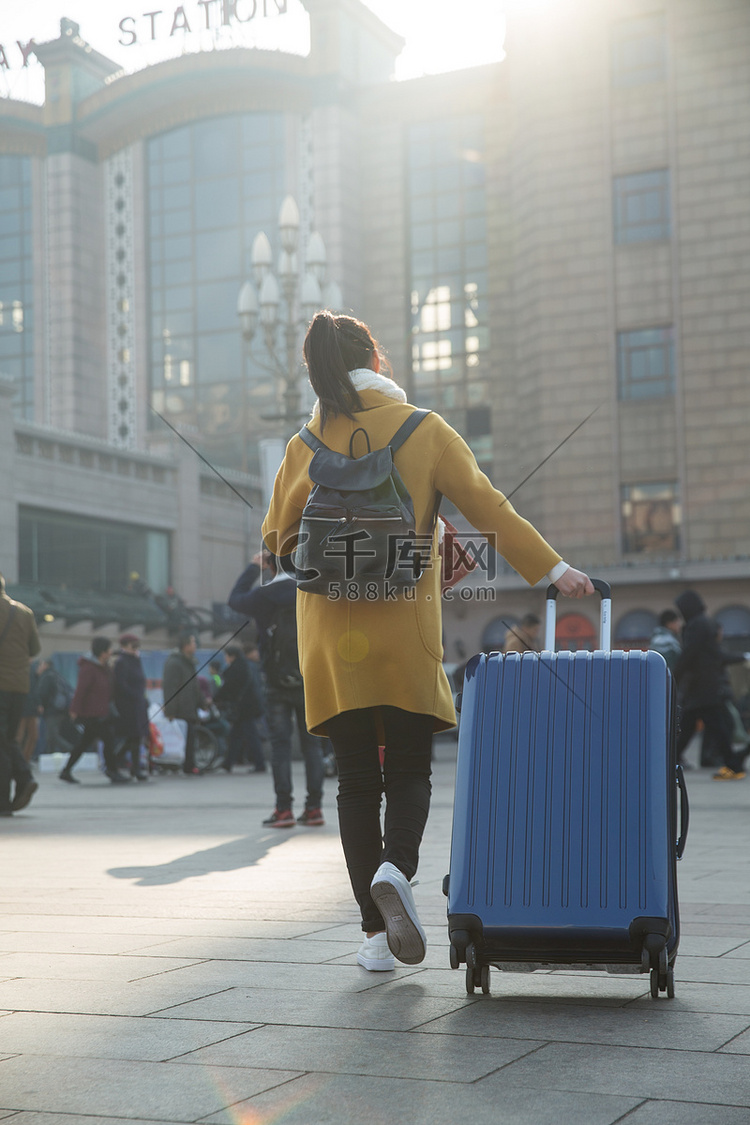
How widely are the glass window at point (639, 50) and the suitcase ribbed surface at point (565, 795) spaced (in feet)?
132

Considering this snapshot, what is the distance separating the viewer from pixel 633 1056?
264 cm

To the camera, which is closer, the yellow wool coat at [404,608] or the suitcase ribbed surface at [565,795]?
the suitcase ribbed surface at [565,795]

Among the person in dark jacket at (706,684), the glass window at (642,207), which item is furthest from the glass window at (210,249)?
the person in dark jacket at (706,684)

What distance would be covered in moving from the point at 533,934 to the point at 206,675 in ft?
54.9

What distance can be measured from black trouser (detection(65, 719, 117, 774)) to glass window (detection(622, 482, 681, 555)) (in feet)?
88.3

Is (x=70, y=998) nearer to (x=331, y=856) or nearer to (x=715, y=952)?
(x=715, y=952)

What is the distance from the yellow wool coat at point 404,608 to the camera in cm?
364

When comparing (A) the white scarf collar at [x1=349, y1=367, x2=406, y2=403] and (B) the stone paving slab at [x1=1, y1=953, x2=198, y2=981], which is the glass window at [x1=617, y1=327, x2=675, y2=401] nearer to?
(A) the white scarf collar at [x1=349, y1=367, x2=406, y2=403]

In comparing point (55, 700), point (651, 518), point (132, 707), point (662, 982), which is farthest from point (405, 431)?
point (651, 518)

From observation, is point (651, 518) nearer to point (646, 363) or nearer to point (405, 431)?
point (646, 363)

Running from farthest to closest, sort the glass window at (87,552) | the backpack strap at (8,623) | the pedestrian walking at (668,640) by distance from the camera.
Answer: the glass window at (87,552) → the pedestrian walking at (668,640) → the backpack strap at (8,623)

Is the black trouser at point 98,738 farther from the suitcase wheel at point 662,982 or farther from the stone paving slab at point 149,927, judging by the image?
the suitcase wheel at point 662,982

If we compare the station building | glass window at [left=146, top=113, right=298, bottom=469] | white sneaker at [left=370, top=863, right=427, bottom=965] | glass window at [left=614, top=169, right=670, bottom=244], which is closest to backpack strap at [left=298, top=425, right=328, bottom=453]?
white sneaker at [left=370, top=863, right=427, bottom=965]

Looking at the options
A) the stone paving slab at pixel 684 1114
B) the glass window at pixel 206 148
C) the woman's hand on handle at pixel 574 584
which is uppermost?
the glass window at pixel 206 148
